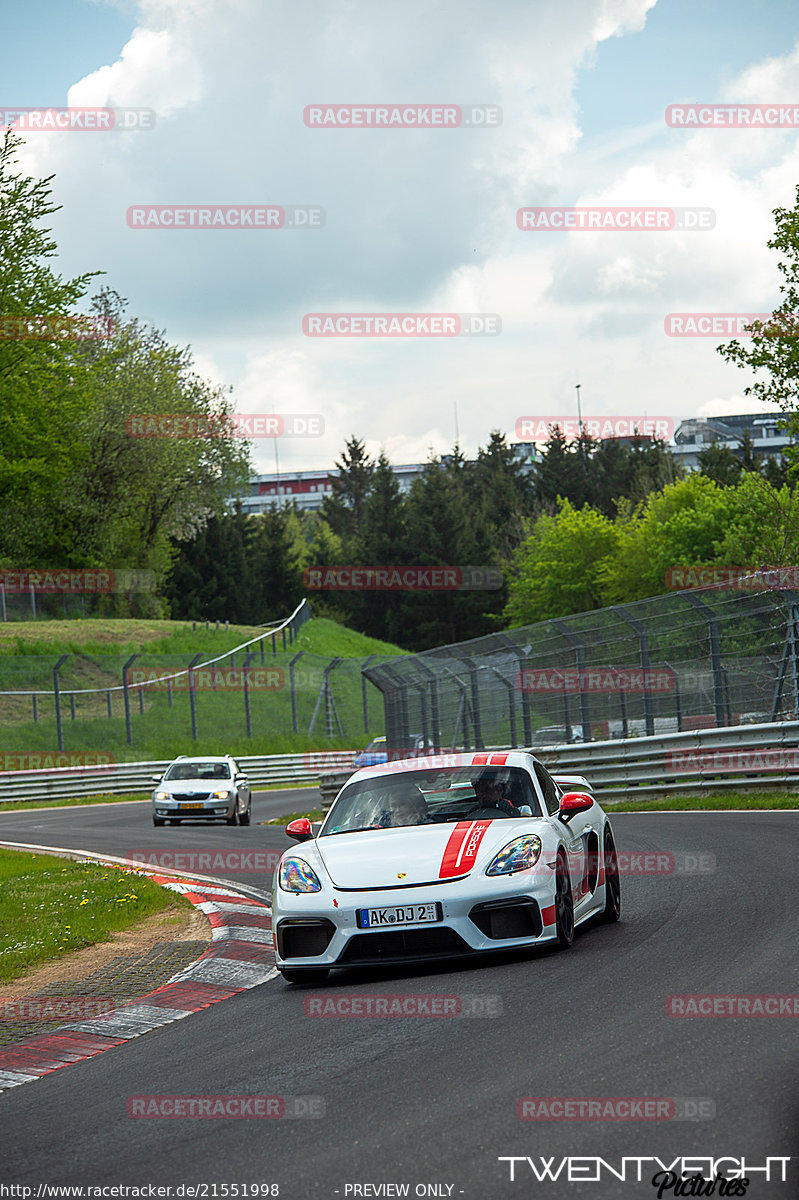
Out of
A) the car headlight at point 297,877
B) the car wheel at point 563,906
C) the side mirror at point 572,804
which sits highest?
the side mirror at point 572,804

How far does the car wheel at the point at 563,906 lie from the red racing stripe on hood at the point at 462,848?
494mm

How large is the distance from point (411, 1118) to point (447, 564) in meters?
86.8

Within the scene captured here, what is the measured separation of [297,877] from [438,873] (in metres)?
Result: 0.92

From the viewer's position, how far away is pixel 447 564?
9131cm

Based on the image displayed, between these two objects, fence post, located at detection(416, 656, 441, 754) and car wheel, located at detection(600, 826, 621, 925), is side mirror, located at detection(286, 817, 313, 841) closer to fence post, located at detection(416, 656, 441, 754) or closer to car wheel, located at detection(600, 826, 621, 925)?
car wheel, located at detection(600, 826, 621, 925)

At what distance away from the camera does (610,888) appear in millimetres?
9102

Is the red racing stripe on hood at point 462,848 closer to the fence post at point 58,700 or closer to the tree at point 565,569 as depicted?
the fence post at point 58,700

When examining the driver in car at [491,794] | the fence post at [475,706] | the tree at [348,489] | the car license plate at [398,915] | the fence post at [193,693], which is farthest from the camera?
the tree at [348,489]

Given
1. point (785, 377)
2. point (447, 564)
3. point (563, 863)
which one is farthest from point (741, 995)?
point (447, 564)

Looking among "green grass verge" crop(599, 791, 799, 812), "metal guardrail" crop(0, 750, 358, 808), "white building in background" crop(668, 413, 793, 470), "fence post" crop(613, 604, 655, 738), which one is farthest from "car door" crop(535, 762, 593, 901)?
"white building in background" crop(668, 413, 793, 470)

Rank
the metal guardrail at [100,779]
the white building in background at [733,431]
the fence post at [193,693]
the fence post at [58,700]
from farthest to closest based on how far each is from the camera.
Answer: the white building in background at [733,431] < the fence post at [193,693] < the fence post at [58,700] < the metal guardrail at [100,779]

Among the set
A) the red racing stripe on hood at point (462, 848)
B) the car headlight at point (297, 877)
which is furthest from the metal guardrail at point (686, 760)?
the car headlight at point (297, 877)

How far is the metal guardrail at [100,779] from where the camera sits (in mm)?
35250

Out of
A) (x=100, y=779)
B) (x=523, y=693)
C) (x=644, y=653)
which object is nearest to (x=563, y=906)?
(x=644, y=653)
